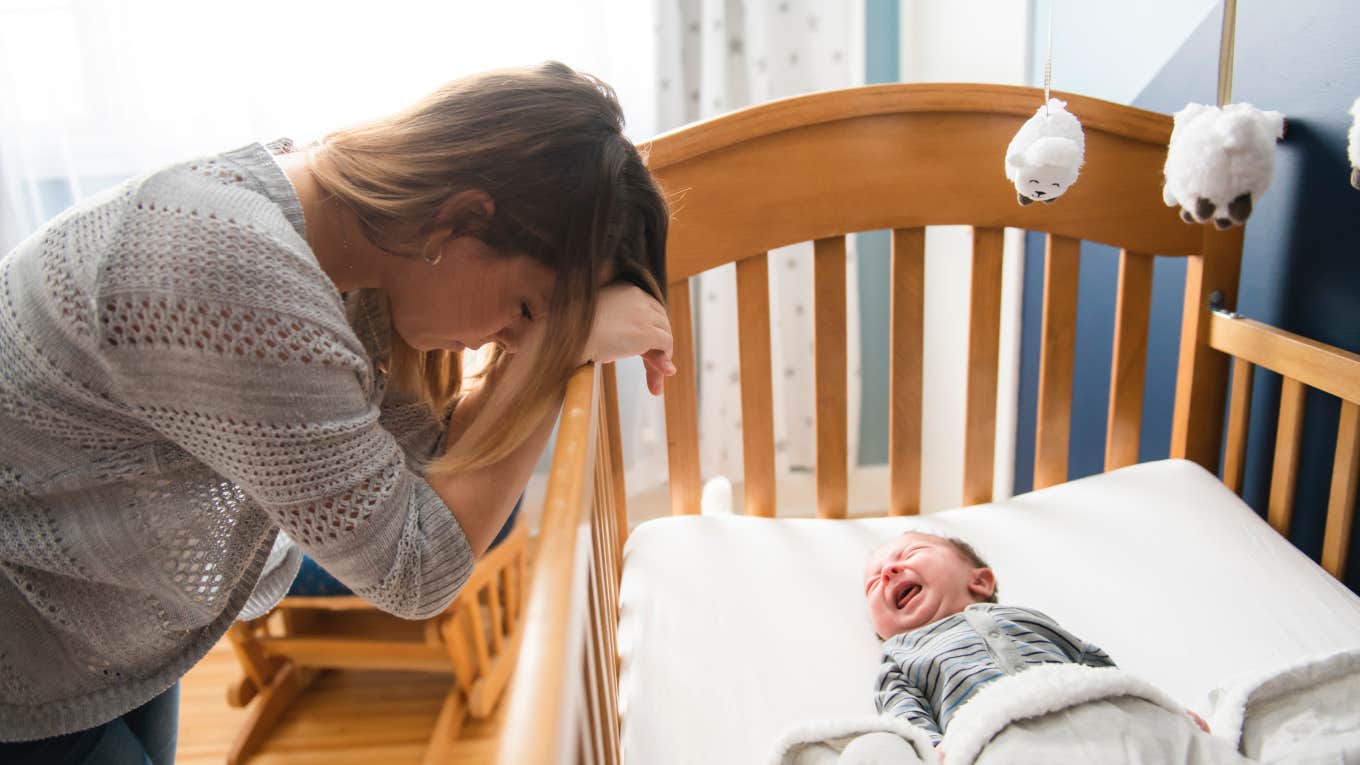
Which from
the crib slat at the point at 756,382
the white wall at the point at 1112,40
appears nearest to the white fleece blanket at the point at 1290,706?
the crib slat at the point at 756,382

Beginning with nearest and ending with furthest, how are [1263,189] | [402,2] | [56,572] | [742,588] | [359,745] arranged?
[56,572] < [1263,189] < [742,588] < [359,745] < [402,2]

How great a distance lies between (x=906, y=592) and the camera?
42.1 inches

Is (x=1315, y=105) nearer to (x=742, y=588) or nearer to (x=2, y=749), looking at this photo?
(x=742, y=588)

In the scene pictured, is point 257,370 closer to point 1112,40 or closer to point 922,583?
point 922,583

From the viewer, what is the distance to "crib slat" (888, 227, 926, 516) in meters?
1.27

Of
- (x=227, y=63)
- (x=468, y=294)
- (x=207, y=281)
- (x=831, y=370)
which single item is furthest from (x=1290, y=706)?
(x=227, y=63)

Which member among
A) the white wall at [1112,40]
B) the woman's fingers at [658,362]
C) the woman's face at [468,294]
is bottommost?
the woman's fingers at [658,362]

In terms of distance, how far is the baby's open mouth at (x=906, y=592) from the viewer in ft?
3.44

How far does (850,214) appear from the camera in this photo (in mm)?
1241

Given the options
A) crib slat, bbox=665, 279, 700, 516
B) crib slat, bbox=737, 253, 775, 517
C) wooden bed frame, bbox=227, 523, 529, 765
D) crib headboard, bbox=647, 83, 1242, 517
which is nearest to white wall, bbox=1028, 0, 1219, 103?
crib headboard, bbox=647, 83, 1242, 517

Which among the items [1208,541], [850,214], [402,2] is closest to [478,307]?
[850,214]

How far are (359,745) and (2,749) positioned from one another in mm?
1055

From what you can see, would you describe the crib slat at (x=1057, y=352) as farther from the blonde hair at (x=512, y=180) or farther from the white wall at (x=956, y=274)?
the blonde hair at (x=512, y=180)

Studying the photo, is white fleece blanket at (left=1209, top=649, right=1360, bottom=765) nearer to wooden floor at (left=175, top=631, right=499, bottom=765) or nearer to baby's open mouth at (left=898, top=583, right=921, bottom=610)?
baby's open mouth at (left=898, top=583, right=921, bottom=610)
